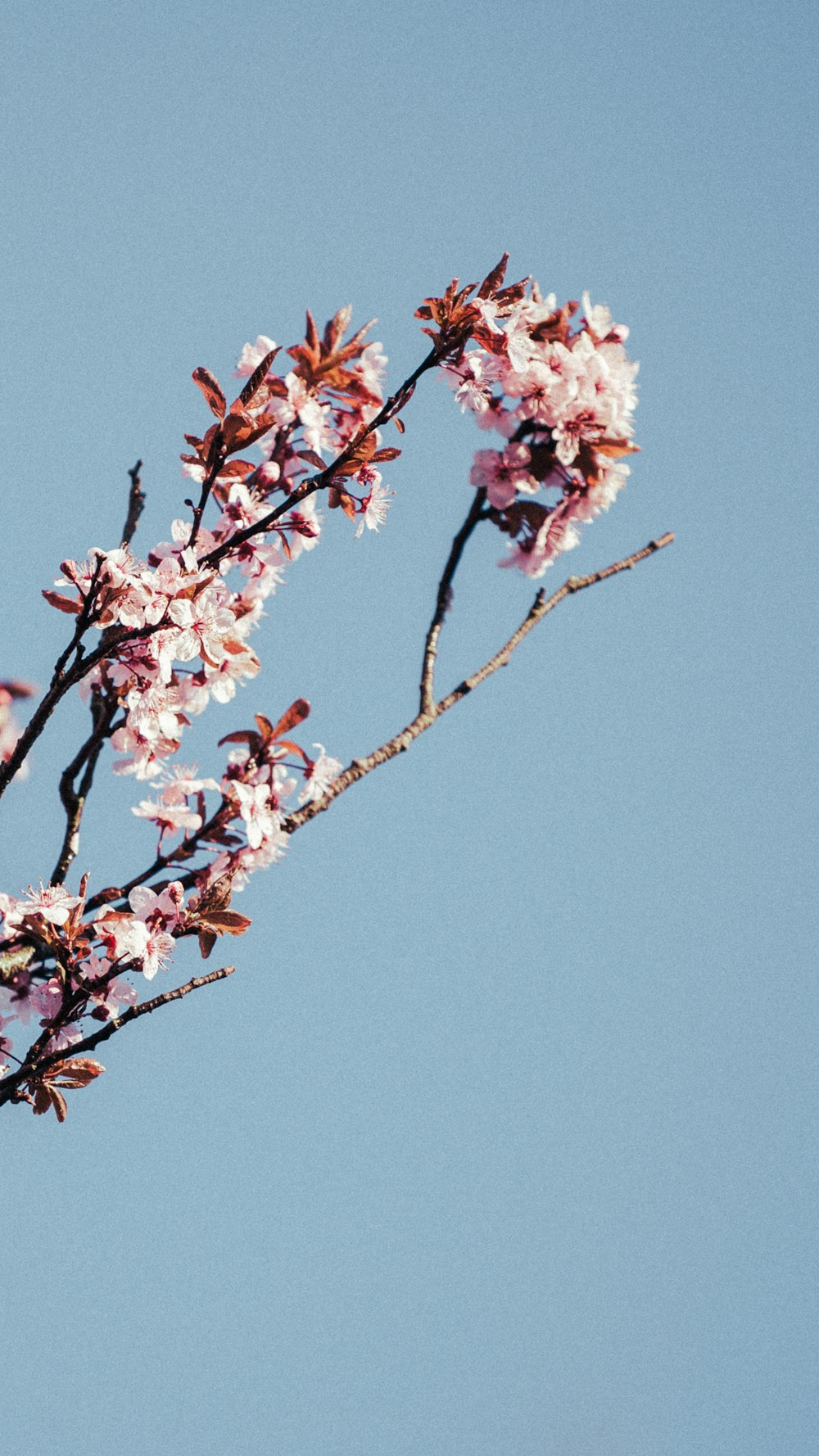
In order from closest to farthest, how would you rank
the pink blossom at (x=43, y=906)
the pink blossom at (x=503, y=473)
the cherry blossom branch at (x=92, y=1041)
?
the cherry blossom branch at (x=92, y=1041)
the pink blossom at (x=43, y=906)
the pink blossom at (x=503, y=473)

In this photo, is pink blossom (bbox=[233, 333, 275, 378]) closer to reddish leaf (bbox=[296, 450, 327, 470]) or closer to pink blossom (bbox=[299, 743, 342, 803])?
reddish leaf (bbox=[296, 450, 327, 470])

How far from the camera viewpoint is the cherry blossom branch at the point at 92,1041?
7.84ft

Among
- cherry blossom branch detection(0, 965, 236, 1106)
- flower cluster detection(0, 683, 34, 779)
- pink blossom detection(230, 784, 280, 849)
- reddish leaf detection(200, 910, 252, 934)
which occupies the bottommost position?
cherry blossom branch detection(0, 965, 236, 1106)

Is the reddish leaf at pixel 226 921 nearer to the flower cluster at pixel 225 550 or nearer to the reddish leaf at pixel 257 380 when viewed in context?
the flower cluster at pixel 225 550

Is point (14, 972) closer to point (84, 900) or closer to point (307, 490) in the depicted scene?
point (84, 900)

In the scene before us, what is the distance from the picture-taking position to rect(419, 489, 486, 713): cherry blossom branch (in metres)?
2.92

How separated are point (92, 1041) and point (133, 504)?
151cm

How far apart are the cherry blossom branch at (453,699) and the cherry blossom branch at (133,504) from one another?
38.3 inches

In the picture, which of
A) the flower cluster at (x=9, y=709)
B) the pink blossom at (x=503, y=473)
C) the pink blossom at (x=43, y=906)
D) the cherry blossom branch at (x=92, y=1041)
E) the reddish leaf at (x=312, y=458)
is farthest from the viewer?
the flower cluster at (x=9, y=709)

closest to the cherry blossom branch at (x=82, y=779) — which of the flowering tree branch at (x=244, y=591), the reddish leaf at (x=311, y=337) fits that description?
the flowering tree branch at (x=244, y=591)

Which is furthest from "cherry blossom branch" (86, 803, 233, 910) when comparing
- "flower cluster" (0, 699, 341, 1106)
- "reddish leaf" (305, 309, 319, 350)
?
"reddish leaf" (305, 309, 319, 350)

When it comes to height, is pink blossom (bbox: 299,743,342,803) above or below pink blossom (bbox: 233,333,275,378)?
below

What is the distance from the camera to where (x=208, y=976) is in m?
2.42


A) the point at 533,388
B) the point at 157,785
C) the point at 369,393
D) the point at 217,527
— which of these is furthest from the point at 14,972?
the point at 533,388
